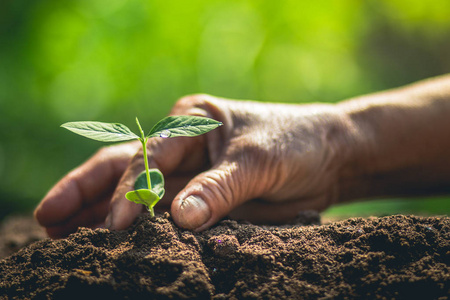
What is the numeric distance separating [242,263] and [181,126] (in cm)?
47

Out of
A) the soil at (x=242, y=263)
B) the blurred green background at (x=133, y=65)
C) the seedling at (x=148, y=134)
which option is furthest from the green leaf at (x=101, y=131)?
the blurred green background at (x=133, y=65)

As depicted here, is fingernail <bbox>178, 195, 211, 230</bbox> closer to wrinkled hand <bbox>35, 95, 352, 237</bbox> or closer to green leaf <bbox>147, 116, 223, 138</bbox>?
wrinkled hand <bbox>35, 95, 352, 237</bbox>

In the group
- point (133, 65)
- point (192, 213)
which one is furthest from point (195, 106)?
point (133, 65)

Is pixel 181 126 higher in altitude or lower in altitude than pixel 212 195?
higher

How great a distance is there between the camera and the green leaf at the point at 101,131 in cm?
126

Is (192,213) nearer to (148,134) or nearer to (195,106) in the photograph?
(148,134)

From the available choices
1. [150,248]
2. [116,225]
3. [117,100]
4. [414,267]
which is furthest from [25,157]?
[414,267]

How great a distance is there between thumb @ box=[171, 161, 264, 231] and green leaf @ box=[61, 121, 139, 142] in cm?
31

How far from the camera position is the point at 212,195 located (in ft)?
5.04

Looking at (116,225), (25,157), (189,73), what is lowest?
(25,157)

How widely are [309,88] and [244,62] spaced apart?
805 millimetres

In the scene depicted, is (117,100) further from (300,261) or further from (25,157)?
(300,261)

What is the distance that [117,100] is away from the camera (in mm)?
4227

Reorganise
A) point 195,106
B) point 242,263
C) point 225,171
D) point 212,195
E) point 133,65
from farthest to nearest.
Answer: point 133,65 → point 195,106 → point 225,171 → point 212,195 → point 242,263
